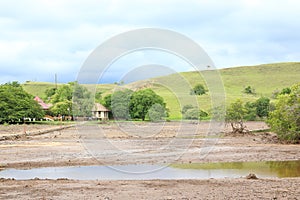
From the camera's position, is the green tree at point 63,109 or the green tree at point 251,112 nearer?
the green tree at point 251,112

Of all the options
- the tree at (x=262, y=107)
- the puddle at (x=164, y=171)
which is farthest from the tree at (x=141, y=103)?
the tree at (x=262, y=107)

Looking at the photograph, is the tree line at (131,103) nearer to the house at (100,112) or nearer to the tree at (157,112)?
the tree at (157,112)

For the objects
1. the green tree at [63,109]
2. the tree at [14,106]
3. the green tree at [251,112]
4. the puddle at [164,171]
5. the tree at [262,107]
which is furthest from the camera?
the green tree at [63,109]

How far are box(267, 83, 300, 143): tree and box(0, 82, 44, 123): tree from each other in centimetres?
4315

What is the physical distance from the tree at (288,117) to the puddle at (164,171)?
13.5m

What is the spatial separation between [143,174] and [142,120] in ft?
94.8

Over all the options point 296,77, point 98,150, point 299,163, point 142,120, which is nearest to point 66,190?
point 299,163

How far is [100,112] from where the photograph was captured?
66188mm

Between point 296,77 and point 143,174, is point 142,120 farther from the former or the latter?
point 296,77

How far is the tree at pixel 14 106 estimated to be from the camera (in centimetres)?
6838

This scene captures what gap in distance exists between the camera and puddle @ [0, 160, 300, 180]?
1828 centimetres

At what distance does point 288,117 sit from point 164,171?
19.4 m

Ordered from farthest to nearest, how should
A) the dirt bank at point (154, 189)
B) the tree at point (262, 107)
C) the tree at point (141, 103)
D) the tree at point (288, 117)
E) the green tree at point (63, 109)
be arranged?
the green tree at point (63, 109)
the tree at point (262, 107)
the tree at point (141, 103)
the tree at point (288, 117)
the dirt bank at point (154, 189)

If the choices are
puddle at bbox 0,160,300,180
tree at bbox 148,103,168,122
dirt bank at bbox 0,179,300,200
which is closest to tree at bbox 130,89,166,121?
tree at bbox 148,103,168,122
